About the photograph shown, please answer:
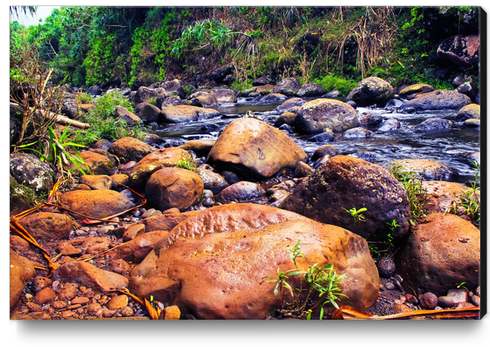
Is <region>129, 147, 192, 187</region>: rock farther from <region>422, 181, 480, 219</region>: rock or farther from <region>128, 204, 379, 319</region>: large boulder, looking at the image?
<region>422, 181, 480, 219</region>: rock

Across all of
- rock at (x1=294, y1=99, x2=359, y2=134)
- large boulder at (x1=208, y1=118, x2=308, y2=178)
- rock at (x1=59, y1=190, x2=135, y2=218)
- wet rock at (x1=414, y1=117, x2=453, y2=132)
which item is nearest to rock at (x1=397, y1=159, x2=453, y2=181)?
large boulder at (x1=208, y1=118, x2=308, y2=178)

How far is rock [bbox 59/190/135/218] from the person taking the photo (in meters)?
2.90

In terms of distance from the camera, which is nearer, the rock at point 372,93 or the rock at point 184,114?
the rock at point 372,93

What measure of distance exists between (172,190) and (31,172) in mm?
1234

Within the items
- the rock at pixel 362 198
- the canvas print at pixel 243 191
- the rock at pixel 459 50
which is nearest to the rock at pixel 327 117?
the canvas print at pixel 243 191

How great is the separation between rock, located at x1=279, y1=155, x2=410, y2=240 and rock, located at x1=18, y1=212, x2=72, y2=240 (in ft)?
6.19

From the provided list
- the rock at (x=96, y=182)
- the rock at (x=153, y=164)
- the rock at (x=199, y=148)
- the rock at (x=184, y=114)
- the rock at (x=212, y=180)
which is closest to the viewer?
the rock at (x=96, y=182)

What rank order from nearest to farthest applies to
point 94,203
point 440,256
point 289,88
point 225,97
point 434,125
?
point 440,256
point 94,203
point 434,125
point 289,88
point 225,97

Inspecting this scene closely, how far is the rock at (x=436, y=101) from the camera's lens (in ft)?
21.6

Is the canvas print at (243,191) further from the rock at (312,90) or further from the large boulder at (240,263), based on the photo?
the rock at (312,90)

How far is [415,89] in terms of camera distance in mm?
7773

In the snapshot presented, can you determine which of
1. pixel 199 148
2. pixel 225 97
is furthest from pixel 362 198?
pixel 225 97

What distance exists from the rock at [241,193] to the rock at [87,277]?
6.24 ft

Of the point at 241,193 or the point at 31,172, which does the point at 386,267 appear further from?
the point at 31,172
